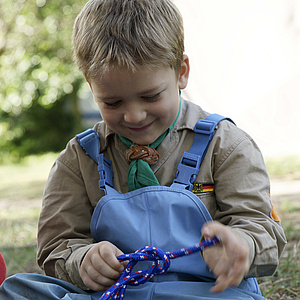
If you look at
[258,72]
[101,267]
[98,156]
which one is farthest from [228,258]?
[258,72]

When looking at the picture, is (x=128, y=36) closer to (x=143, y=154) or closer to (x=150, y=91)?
(x=150, y=91)

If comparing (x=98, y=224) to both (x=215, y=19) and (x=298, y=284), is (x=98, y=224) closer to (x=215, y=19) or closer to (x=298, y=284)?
(x=298, y=284)

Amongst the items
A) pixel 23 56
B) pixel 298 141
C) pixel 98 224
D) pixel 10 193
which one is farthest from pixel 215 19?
pixel 23 56

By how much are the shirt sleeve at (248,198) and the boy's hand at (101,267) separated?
35cm

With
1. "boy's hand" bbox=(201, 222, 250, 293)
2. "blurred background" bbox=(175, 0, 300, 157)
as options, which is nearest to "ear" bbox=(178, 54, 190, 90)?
"boy's hand" bbox=(201, 222, 250, 293)

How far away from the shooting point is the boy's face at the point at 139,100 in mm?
1424

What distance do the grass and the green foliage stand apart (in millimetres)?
2374

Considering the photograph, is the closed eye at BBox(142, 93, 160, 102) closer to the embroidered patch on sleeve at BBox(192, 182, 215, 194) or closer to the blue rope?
the embroidered patch on sleeve at BBox(192, 182, 215, 194)

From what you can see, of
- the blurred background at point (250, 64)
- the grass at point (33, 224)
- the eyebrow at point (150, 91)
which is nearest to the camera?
the eyebrow at point (150, 91)

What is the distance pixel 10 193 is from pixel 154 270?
4116 mm

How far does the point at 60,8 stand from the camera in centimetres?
848

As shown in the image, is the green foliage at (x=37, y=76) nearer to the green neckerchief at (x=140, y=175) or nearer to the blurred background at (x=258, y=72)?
the blurred background at (x=258, y=72)

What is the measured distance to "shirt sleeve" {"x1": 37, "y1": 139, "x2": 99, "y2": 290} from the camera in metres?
1.58

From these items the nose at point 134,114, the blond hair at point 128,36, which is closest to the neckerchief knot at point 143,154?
the nose at point 134,114
